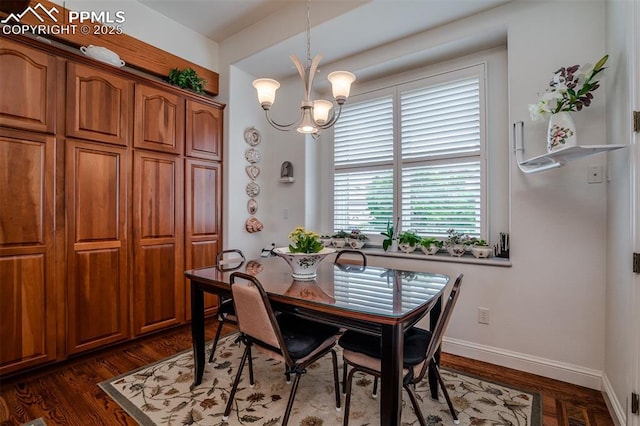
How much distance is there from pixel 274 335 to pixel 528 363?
2.02m

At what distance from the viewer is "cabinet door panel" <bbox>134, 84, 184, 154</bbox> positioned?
278 centimetres

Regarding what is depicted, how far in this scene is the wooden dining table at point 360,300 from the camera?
1.36 meters

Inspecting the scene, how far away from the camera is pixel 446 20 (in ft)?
8.73

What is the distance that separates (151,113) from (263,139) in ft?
4.57

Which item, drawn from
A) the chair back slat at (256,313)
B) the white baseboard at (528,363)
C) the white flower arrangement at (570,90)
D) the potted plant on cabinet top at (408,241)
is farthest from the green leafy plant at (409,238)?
the chair back slat at (256,313)

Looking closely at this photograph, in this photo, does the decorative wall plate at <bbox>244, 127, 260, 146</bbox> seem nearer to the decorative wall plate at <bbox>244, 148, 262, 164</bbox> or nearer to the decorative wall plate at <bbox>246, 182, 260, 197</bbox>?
the decorative wall plate at <bbox>244, 148, 262, 164</bbox>

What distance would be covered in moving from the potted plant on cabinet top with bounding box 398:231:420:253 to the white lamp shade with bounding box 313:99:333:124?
55.0 inches

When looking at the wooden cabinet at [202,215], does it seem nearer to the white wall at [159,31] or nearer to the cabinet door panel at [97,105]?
the cabinet door panel at [97,105]

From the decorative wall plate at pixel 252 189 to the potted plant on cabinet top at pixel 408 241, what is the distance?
6.14 ft

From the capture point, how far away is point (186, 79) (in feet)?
10.5

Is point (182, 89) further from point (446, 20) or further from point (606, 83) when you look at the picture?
point (606, 83)

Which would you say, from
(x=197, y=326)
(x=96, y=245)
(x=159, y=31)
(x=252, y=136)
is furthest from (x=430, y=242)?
(x=159, y=31)

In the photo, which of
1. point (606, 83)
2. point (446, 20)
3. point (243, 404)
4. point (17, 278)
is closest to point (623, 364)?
point (606, 83)

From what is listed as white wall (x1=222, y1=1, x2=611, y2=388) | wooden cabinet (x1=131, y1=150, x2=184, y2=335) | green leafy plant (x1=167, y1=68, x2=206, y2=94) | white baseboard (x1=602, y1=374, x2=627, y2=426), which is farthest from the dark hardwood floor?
green leafy plant (x1=167, y1=68, x2=206, y2=94)
